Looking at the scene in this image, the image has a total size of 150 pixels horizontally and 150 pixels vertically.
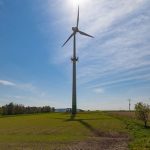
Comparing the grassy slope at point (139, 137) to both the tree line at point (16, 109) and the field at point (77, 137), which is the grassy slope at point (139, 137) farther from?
the tree line at point (16, 109)

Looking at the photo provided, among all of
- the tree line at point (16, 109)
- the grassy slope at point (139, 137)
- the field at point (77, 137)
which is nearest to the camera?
the grassy slope at point (139, 137)

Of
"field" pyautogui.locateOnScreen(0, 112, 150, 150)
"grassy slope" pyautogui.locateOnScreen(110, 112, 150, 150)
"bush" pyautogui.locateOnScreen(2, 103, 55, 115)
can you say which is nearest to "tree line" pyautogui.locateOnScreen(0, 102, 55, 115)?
"bush" pyautogui.locateOnScreen(2, 103, 55, 115)

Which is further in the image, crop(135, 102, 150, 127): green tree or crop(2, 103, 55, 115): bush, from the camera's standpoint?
crop(2, 103, 55, 115): bush

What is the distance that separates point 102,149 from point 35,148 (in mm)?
7766

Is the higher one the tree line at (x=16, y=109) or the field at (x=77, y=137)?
the tree line at (x=16, y=109)

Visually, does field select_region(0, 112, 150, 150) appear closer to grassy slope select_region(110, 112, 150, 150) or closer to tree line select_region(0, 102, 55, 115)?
grassy slope select_region(110, 112, 150, 150)

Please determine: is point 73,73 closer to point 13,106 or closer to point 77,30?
point 77,30

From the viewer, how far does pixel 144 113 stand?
74.9m

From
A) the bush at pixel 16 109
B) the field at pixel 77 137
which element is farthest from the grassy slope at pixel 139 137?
the bush at pixel 16 109

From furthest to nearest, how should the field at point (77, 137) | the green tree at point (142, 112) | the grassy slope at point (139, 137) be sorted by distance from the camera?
the green tree at point (142, 112)
the field at point (77, 137)
the grassy slope at point (139, 137)

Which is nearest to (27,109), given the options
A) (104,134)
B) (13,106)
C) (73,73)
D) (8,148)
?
(13,106)

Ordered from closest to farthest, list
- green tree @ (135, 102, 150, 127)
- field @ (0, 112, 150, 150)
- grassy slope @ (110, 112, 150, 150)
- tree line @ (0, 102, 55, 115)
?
1. grassy slope @ (110, 112, 150, 150)
2. field @ (0, 112, 150, 150)
3. green tree @ (135, 102, 150, 127)
4. tree line @ (0, 102, 55, 115)

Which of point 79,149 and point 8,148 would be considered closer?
point 79,149

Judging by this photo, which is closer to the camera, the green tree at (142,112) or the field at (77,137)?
the field at (77,137)
